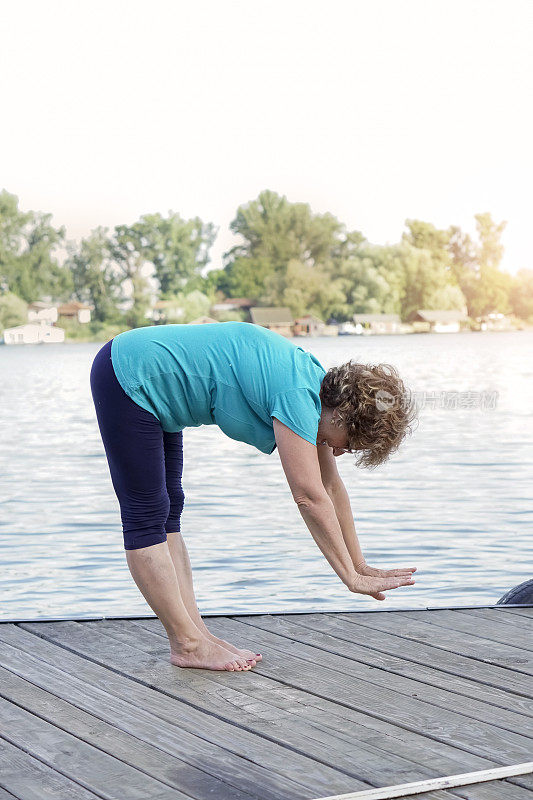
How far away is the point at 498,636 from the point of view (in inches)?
152

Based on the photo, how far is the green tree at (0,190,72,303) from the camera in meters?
68.0

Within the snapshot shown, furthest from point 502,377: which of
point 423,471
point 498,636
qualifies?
point 498,636

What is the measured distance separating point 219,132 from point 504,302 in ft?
81.1

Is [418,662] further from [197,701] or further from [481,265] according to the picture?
[481,265]

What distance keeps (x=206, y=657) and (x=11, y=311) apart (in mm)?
67773

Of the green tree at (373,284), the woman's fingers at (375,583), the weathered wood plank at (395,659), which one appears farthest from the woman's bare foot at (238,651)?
the green tree at (373,284)

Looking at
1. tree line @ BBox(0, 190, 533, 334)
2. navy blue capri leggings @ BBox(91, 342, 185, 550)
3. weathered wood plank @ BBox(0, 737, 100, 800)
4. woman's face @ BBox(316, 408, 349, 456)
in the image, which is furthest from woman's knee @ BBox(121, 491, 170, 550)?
tree line @ BBox(0, 190, 533, 334)

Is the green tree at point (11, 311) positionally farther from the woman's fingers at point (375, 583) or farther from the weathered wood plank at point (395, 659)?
the woman's fingers at point (375, 583)

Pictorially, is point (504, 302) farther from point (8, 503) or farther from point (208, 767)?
point (208, 767)

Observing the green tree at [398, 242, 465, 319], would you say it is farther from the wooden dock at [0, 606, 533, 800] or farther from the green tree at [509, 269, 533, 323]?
the wooden dock at [0, 606, 533, 800]

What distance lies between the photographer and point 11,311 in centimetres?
6931

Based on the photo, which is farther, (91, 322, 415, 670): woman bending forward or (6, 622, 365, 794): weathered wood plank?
(91, 322, 415, 670): woman bending forward

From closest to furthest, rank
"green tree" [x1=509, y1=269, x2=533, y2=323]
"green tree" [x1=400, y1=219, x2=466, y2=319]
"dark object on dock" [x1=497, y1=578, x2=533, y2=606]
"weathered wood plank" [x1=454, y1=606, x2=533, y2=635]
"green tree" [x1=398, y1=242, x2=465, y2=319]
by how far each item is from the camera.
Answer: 1. "weathered wood plank" [x1=454, y1=606, x2=533, y2=635]
2. "dark object on dock" [x1=497, y1=578, x2=533, y2=606]
3. "green tree" [x1=398, y1=242, x2=465, y2=319]
4. "green tree" [x1=400, y1=219, x2=466, y2=319]
5. "green tree" [x1=509, y1=269, x2=533, y2=323]

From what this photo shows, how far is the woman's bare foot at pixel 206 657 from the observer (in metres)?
3.46
